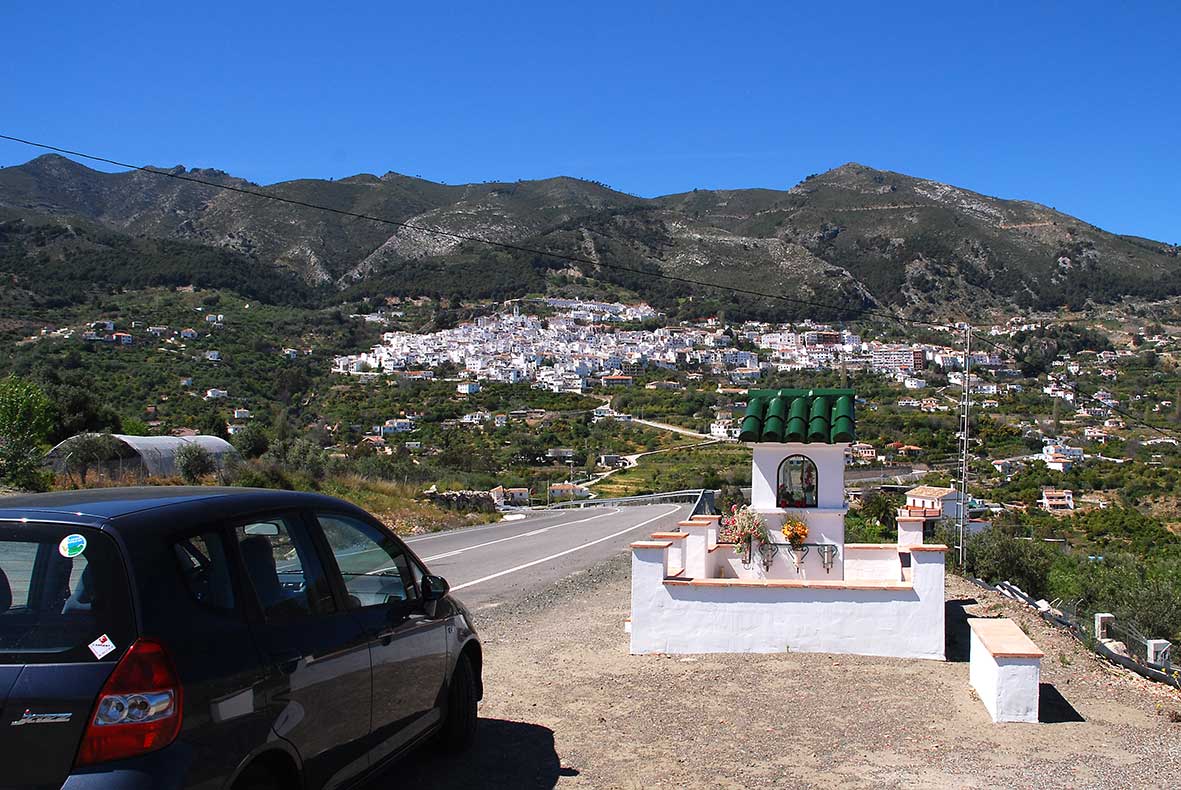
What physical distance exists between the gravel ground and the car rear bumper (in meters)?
2.09

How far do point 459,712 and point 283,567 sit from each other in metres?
1.64

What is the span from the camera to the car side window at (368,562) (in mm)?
4371

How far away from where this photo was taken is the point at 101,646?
2.92 metres

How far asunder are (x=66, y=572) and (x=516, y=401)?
90773 mm

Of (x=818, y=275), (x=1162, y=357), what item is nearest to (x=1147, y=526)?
(x=1162, y=357)

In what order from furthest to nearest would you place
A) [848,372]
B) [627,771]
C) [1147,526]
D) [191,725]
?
[848,372] → [1147,526] → [627,771] → [191,725]

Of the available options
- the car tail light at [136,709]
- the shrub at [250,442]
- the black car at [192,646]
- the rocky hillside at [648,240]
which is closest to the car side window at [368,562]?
the black car at [192,646]

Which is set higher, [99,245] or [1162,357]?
[99,245]

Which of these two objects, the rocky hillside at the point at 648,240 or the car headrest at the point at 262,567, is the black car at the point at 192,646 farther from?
the rocky hillside at the point at 648,240

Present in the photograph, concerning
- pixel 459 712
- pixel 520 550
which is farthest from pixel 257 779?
pixel 520 550

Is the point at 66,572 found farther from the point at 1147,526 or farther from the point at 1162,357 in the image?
the point at 1162,357

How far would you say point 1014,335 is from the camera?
96.0 m

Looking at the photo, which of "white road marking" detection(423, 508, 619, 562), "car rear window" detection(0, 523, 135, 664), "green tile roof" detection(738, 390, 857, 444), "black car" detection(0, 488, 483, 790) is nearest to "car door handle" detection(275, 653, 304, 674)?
"black car" detection(0, 488, 483, 790)

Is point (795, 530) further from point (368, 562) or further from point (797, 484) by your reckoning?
point (368, 562)
